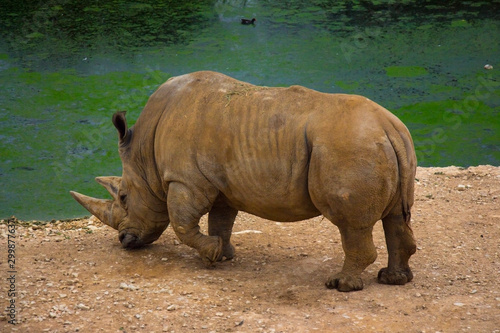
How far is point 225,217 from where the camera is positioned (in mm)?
7426

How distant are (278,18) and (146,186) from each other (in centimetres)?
872

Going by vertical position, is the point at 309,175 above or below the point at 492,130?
above

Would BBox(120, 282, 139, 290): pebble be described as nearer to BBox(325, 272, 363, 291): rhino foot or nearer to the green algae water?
BBox(325, 272, 363, 291): rhino foot

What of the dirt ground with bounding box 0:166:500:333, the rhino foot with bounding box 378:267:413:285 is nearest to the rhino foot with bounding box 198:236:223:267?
the dirt ground with bounding box 0:166:500:333

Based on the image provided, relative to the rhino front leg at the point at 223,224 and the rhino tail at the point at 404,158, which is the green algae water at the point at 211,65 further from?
the rhino tail at the point at 404,158

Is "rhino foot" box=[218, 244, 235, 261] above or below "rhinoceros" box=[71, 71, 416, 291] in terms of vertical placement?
below

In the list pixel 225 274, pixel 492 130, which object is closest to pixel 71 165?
pixel 225 274

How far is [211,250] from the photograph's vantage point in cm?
693

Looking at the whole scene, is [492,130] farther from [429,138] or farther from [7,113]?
[7,113]

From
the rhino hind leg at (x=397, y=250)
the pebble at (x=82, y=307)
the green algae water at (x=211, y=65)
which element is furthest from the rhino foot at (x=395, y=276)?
the green algae water at (x=211, y=65)

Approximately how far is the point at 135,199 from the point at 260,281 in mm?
1622

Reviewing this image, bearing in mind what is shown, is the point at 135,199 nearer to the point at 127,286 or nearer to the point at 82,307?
the point at 127,286

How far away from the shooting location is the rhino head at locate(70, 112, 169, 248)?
287 inches

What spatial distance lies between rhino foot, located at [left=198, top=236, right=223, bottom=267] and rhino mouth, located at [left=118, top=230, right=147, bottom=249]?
0.85 m
